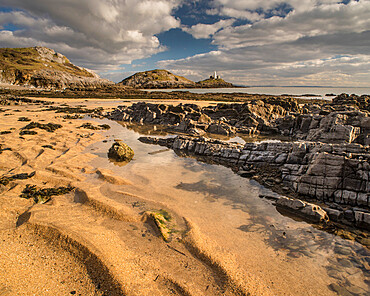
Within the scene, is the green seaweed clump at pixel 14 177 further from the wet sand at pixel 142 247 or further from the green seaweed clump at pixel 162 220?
the green seaweed clump at pixel 162 220


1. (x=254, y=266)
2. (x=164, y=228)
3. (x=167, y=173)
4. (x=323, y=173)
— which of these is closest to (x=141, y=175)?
(x=167, y=173)

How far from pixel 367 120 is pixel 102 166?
91.0ft

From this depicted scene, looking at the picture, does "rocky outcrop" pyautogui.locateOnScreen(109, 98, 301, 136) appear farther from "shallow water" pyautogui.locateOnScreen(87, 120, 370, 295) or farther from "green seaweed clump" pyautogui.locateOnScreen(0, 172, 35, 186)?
"green seaweed clump" pyautogui.locateOnScreen(0, 172, 35, 186)

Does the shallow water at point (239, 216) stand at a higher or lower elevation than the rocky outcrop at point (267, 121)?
lower

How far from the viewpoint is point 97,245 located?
7043mm

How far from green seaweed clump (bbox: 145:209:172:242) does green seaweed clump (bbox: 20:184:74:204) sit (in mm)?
5665

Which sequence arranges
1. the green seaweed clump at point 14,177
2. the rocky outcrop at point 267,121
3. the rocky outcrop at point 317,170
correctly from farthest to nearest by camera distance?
the rocky outcrop at point 267,121 < the green seaweed clump at point 14,177 < the rocky outcrop at point 317,170

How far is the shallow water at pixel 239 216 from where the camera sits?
23.2 feet

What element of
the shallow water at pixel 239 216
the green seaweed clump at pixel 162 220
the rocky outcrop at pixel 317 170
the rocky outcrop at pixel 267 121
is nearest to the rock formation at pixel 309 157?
the rocky outcrop at pixel 317 170

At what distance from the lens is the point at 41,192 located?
35.1 feet

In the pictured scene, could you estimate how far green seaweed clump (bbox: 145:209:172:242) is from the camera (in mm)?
8242

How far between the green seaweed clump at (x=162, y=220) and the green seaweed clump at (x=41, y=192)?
223 inches

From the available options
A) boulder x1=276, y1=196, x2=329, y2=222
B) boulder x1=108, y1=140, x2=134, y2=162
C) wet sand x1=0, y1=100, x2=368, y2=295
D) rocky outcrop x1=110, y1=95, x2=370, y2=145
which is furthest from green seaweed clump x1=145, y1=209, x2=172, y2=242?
rocky outcrop x1=110, y1=95, x2=370, y2=145

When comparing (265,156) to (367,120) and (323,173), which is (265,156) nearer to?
(323,173)
